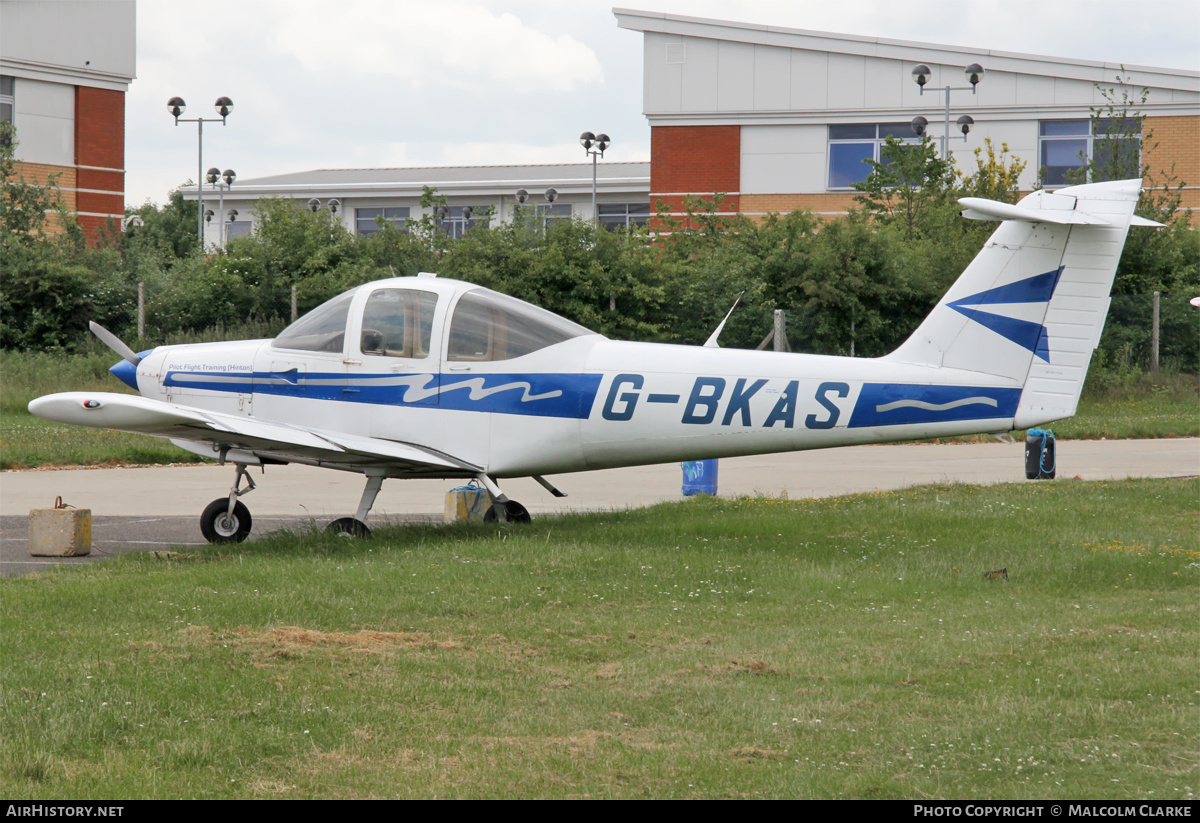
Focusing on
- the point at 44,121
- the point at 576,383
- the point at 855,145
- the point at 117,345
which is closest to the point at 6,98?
the point at 44,121

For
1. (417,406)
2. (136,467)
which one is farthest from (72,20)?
(417,406)

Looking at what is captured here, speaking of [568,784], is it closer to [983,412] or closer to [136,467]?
[983,412]

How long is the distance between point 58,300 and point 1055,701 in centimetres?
2394

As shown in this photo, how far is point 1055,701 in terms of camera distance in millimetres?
5461

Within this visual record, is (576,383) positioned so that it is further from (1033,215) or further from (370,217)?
(370,217)

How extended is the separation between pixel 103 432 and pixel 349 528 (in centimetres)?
1084

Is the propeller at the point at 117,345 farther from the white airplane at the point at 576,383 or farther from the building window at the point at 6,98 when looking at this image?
the building window at the point at 6,98

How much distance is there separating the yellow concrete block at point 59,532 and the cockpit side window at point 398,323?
2.68 meters

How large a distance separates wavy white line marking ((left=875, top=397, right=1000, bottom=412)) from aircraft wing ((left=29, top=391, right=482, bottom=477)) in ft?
11.0

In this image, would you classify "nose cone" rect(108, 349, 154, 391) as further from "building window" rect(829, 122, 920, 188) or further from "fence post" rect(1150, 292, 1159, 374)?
"building window" rect(829, 122, 920, 188)

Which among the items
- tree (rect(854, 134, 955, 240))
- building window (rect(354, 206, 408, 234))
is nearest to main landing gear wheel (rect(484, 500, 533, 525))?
tree (rect(854, 134, 955, 240))

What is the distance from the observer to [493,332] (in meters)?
10.1

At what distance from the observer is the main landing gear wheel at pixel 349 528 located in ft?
32.9

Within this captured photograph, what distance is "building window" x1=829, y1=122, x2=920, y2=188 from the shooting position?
1714 inches
